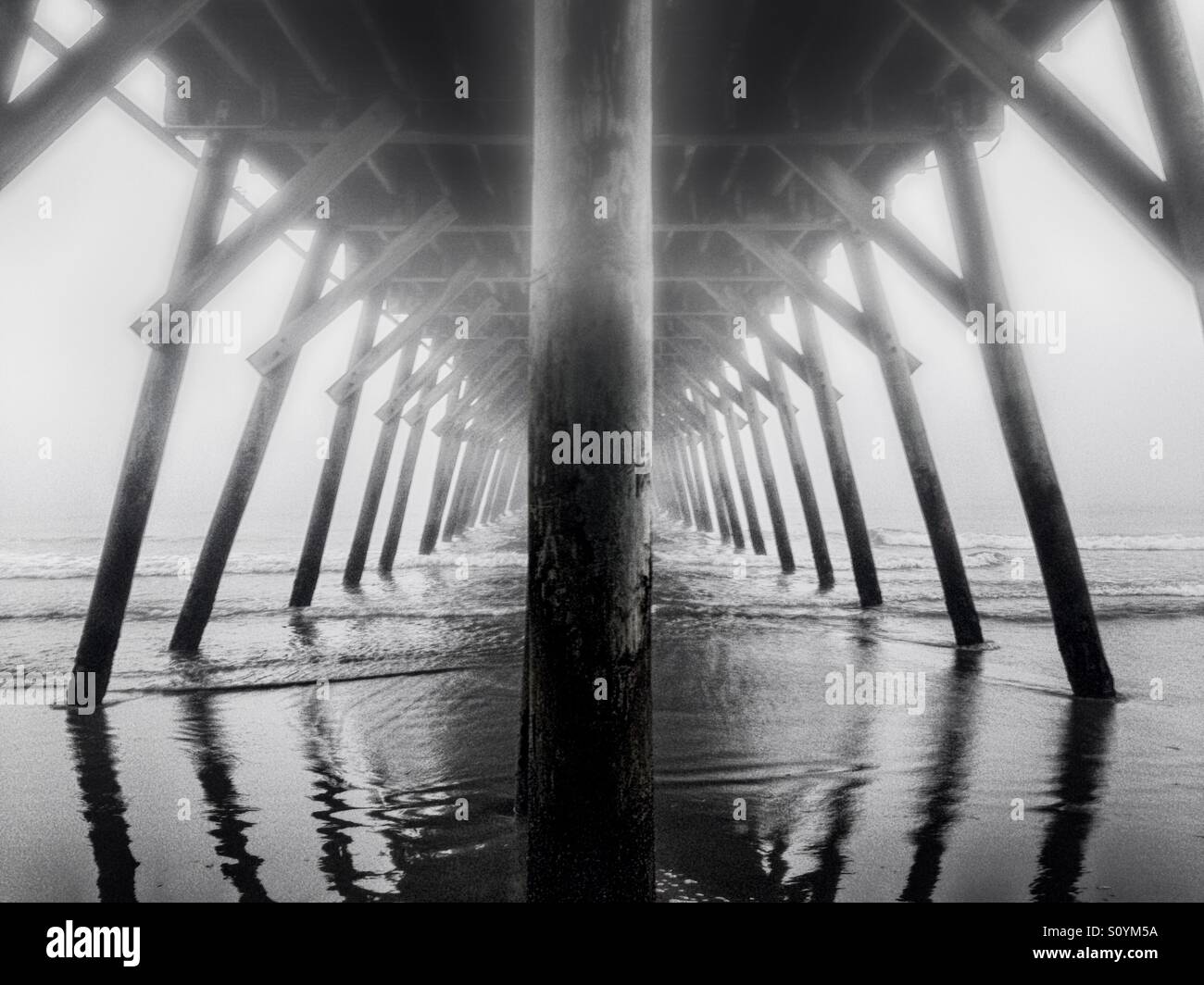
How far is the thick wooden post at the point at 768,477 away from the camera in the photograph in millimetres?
12000

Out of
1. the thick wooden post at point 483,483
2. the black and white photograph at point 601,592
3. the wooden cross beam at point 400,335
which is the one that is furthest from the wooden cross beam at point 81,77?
the thick wooden post at point 483,483

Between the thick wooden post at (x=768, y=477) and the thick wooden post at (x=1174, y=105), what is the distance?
336 inches

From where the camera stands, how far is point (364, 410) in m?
89.8

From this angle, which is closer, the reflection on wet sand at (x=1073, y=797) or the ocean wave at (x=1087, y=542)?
the reflection on wet sand at (x=1073, y=797)

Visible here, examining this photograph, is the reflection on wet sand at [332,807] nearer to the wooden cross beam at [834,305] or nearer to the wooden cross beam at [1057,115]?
the wooden cross beam at [1057,115]

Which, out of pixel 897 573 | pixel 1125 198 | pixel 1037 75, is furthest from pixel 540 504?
pixel 897 573

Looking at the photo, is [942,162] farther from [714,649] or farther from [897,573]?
[897,573]

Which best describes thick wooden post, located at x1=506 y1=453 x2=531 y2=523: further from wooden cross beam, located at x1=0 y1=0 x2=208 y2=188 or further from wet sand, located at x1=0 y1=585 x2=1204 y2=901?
wooden cross beam, located at x1=0 y1=0 x2=208 y2=188

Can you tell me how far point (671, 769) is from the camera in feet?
→ 10.1

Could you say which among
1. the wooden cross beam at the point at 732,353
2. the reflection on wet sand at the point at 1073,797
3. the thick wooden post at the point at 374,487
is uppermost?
the wooden cross beam at the point at 732,353

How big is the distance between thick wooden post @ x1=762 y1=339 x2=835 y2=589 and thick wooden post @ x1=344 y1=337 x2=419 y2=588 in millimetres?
4165

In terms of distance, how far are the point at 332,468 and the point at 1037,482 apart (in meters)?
6.34

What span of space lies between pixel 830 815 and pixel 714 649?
10.7 ft

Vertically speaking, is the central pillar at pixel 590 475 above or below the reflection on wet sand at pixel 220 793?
above
